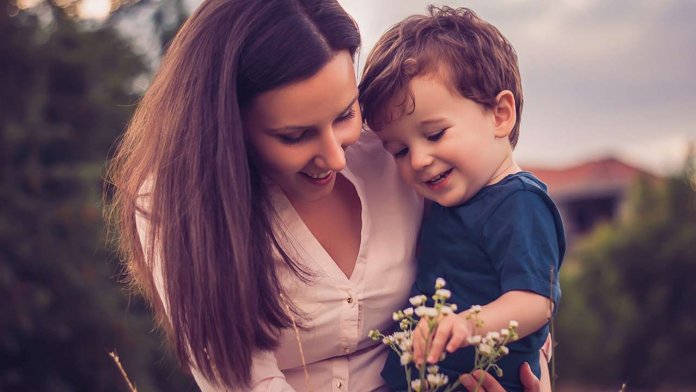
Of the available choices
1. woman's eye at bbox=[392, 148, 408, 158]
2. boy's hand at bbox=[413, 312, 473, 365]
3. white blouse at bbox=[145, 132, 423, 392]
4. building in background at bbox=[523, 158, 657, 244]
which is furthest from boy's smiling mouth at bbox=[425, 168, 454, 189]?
building in background at bbox=[523, 158, 657, 244]

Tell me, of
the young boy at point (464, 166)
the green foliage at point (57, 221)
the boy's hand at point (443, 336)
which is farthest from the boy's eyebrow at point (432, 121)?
the green foliage at point (57, 221)

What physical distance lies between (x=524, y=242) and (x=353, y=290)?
52cm

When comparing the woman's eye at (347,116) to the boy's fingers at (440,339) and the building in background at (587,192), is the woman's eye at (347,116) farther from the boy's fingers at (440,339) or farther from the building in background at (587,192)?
the building in background at (587,192)

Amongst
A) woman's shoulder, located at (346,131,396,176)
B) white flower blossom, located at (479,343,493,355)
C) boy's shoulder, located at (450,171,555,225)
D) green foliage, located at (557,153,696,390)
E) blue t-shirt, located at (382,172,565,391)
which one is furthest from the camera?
green foliage, located at (557,153,696,390)

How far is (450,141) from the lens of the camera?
8.11 ft

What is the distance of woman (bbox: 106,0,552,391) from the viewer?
92.5 inches

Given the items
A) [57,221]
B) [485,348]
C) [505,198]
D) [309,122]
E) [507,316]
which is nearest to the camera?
[485,348]

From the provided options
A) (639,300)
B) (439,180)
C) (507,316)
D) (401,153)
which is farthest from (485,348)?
(639,300)

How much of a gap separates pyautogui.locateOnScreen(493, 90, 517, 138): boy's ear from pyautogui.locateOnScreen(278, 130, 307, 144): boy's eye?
541 millimetres

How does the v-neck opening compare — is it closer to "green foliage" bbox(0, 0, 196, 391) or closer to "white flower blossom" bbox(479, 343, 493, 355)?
"white flower blossom" bbox(479, 343, 493, 355)

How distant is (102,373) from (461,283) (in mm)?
8429

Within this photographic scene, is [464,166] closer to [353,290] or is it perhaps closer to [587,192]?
[353,290]

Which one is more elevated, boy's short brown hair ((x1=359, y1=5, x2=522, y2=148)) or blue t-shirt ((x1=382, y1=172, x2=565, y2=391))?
boy's short brown hair ((x1=359, y1=5, x2=522, y2=148))

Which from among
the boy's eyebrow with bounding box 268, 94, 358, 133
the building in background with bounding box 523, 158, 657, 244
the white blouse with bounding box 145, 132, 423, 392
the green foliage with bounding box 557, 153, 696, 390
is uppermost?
the boy's eyebrow with bounding box 268, 94, 358, 133
